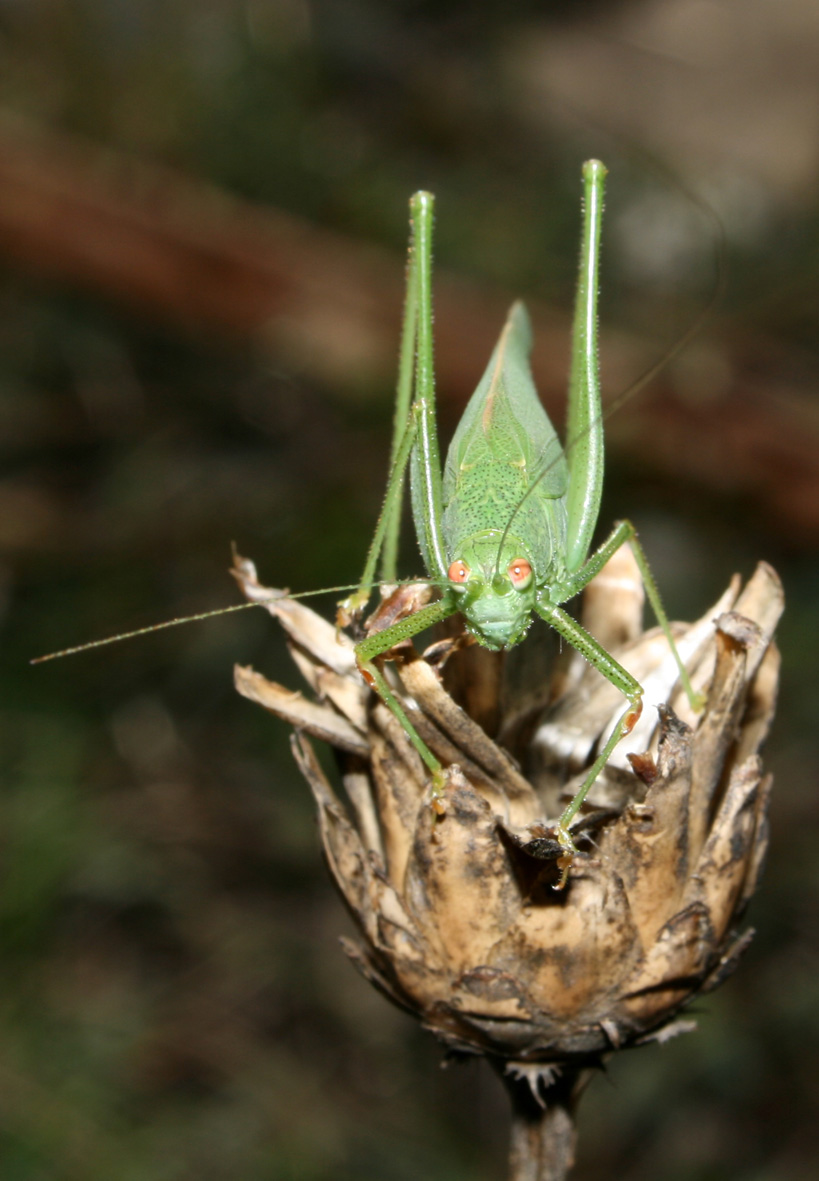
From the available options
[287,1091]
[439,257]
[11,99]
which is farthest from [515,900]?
[11,99]

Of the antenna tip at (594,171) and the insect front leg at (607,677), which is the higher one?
the antenna tip at (594,171)

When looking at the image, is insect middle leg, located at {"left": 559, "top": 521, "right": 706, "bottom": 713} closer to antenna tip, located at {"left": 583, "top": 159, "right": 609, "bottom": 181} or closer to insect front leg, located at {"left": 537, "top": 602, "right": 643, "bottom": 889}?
insect front leg, located at {"left": 537, "top": 602, "right": 643, "bottom": 889}

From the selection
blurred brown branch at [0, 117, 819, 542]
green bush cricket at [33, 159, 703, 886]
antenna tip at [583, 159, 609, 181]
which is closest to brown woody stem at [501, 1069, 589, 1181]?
green bush cricket at [33, 159, 703, 886]

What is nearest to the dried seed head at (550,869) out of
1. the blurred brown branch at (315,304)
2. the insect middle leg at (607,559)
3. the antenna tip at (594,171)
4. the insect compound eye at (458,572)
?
the insect middle leg at (607,559)

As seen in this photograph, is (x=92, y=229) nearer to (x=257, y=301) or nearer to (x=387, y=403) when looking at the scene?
(x=257, y=301)

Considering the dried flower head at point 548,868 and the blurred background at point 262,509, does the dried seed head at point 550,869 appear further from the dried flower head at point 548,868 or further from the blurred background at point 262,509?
the blurred background at point 262,509
